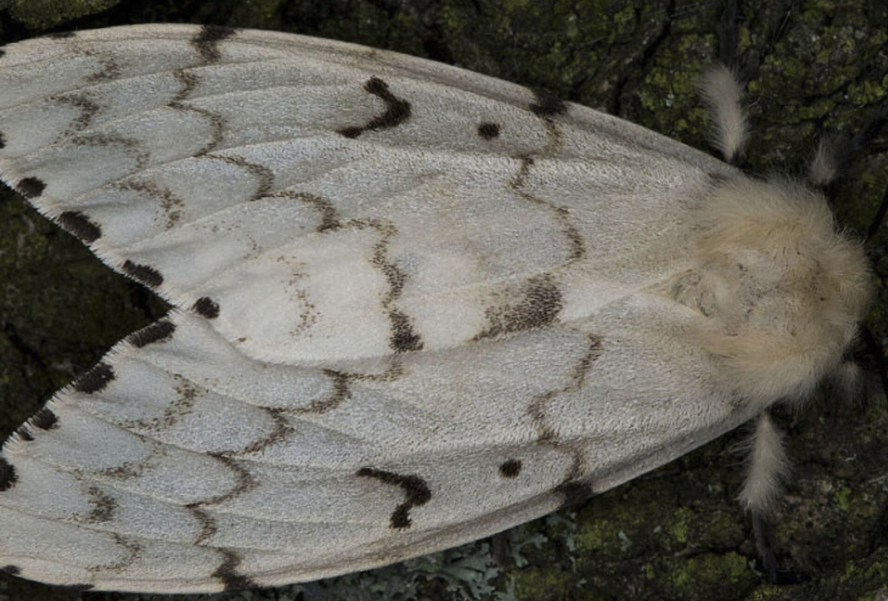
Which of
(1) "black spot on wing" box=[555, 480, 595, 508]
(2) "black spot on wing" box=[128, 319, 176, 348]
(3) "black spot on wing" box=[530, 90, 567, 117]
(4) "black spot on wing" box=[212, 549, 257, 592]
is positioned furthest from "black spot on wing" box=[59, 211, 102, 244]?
(1) "black spot on wing" box=[555, 480, 595, 508]

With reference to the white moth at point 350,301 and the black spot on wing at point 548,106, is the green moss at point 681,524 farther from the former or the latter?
the black spot on wing at point 548,106

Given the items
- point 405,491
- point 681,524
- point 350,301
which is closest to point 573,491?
point 681,524

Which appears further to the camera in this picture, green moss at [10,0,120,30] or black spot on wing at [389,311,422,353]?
green moss at [10,0,120,30]

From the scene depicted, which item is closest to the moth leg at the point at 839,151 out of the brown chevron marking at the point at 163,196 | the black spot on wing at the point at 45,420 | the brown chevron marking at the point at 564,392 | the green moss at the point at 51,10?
the brown chevron marking at the point at 564,392

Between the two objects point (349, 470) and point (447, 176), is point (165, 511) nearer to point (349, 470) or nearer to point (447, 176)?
point (349, 470)

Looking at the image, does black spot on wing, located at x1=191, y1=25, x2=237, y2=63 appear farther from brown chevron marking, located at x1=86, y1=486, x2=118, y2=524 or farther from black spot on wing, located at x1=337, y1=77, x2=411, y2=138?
brown chevron marking, located at x1=86, y1=486, x2=118, y2=524

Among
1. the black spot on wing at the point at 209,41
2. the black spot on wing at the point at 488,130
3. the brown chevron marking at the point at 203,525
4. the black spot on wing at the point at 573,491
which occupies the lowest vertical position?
the brown chevron marking at the point at 203,525

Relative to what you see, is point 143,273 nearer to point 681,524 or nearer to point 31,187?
point 31,187
